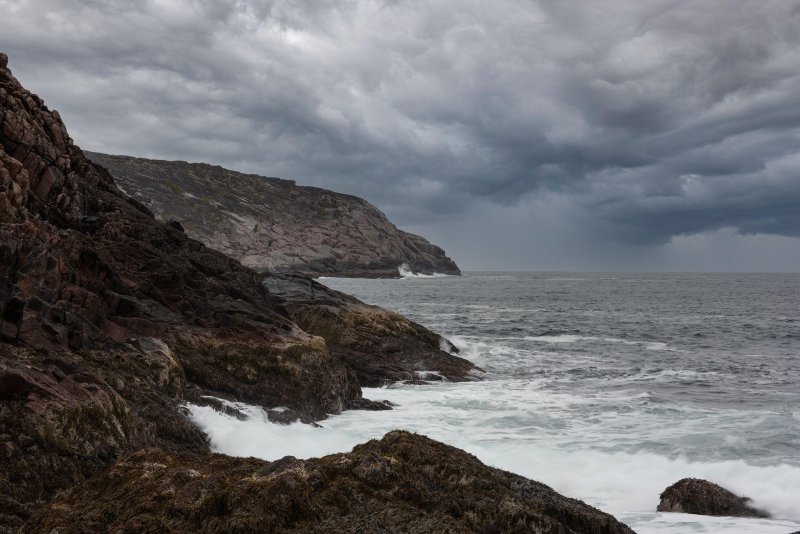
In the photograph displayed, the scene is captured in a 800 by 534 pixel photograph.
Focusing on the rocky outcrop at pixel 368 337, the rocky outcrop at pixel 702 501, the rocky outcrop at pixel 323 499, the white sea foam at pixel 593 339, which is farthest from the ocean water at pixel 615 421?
the rocky outcrop at pixel 323 499

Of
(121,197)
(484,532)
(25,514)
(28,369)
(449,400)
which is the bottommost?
(449,400)

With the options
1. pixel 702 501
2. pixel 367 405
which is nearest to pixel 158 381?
pixel 367 405

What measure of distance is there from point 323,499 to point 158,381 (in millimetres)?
9996

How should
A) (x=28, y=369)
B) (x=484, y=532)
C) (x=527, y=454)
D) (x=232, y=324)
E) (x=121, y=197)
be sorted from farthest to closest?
(x=121, y=197), (x=232, y=324), (x=527, y=454), (x=28, y=369), (x=484, y=532)

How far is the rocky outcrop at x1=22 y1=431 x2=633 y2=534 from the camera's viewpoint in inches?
211

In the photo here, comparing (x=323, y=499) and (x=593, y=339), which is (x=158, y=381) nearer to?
(x=323, y=499)

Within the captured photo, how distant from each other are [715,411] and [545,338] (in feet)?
81.4

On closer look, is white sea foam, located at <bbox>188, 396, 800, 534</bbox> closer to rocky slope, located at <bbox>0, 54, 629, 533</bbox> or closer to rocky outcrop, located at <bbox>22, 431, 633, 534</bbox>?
rocky slope, located at <bbox>0, 54, 629, 533</bbox>

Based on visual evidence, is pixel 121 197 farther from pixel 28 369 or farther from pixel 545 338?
pixel 545 338

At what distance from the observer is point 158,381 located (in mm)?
14266

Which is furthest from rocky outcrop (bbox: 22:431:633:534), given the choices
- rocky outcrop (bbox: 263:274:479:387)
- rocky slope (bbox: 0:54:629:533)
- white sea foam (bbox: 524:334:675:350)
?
white sea foam (bbox: 524:334:675:350)

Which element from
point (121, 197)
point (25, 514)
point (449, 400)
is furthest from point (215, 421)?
point (121, 197)

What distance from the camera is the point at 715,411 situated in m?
23.1

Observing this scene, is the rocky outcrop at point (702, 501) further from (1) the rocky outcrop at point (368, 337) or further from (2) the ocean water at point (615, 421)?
(1) the rocky outcrop at point (368, 337)
